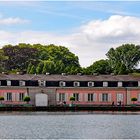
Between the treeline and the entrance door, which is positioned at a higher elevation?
the treeline

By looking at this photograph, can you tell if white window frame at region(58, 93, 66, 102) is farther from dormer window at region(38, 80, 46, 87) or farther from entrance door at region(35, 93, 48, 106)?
dormer window at region(38, 80, 46, 87)

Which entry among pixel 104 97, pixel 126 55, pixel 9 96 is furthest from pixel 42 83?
pixel 126 55

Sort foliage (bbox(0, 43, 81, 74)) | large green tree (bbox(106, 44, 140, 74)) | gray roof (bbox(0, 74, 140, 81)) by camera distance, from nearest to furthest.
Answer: gray roof (bbox(0, 74, 140, 81)) → foliage (bbox(0, 43, 81, 74)) → large green tree (bbox(106, 44, 140, 74))

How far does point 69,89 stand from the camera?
80875mm

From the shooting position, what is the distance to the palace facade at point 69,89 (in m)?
79.8

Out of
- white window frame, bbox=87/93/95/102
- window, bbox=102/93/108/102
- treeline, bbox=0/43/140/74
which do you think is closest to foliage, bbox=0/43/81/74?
treeline, bbox=0/43/140/74

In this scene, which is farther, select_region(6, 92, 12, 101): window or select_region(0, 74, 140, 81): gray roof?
select_region(0, 74, 140, 81): gray roof

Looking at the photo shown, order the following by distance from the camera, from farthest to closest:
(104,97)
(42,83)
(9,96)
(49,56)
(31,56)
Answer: (49,56)
(31,56)
(104,97)
(42,83)
(9,96)

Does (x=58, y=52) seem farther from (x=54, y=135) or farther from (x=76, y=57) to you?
(x=54, y=135)

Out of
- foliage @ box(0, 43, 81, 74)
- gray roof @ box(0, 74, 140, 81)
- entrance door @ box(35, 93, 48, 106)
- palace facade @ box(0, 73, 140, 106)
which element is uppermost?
foliage @ box(0, 43, 81, 74)

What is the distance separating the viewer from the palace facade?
79812 millimetres

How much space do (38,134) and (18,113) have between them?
82.2 feet

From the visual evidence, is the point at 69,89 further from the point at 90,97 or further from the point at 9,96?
the point at 9,96

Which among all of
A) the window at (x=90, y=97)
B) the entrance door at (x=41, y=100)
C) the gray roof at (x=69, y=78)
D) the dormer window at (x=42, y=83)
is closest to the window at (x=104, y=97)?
the window at (x=90, y=97)
